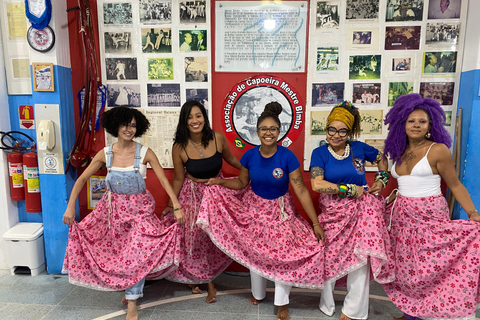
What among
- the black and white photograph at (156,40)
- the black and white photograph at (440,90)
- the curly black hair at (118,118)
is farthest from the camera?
the black and white photograph at (156,40)

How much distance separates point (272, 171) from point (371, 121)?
3.83 feet

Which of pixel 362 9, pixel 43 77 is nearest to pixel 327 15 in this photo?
pixel 362 9

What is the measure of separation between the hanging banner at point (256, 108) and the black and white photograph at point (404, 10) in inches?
41.9

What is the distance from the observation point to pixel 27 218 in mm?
3254

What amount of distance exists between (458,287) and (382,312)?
0.69 meters

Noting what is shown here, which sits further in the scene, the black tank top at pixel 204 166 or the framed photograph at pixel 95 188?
the framed photograph at pixel 95 188

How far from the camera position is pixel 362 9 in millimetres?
2746

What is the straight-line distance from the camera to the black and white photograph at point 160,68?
2936 mm

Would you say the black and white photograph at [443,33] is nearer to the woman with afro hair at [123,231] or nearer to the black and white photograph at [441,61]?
the black and white photograph at [441,61]

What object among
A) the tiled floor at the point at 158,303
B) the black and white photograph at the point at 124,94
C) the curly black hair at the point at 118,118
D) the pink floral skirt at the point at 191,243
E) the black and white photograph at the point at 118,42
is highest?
the black and white photograph at the point at 118,42

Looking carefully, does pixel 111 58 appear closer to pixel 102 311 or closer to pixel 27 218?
pixel 27 218

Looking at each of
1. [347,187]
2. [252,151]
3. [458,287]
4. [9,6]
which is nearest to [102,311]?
[252,151]

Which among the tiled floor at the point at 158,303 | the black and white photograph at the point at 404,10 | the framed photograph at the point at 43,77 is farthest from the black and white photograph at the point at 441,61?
the framed photograph at the point at 43,77

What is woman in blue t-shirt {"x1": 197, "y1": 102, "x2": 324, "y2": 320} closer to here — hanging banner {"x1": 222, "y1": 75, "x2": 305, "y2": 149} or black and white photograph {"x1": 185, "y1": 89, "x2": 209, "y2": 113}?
hanging banner {"x1": 222, "y1": 75, "x2": 305, "y2": 149}
